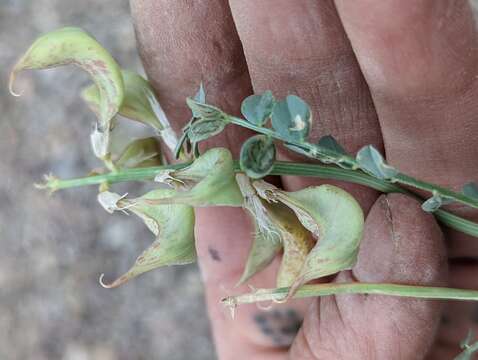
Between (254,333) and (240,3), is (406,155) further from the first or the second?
(254,333)

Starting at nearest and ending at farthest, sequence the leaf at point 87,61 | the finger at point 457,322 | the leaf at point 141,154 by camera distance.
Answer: the leaf at point 87,61
the leaf at point 141,154
the finger at point 457,322

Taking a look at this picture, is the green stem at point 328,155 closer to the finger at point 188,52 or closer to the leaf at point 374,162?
the leaf at point 374,162

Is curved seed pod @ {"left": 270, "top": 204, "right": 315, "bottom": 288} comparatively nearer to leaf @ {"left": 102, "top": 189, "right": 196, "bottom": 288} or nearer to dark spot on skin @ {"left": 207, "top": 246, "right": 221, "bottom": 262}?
leaf @ {"left": 102, "top": 189, "right": 196, "bottom": 288}

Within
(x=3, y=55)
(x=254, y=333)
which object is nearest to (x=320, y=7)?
(x=254, y=333)

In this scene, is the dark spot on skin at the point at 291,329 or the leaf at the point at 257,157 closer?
the leaf at the point at 257,157

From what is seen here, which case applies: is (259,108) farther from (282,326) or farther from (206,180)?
(282,326)

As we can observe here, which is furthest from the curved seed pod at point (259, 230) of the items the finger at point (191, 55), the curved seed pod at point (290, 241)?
the finger at point (191, 55)

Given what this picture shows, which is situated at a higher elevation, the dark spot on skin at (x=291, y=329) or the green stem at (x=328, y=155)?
the green stem at (x=328, y=155)
